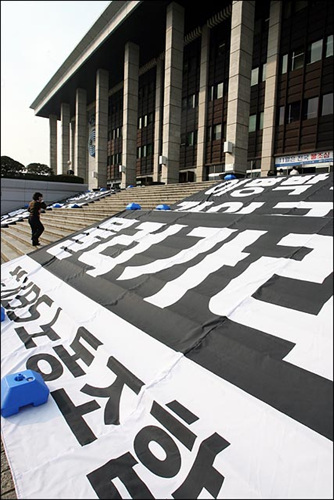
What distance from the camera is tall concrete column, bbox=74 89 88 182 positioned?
31.1 m

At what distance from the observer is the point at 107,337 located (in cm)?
336

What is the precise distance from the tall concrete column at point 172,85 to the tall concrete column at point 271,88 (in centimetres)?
534

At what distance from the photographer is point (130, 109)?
22469mm

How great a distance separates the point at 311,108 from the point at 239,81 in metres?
5.02

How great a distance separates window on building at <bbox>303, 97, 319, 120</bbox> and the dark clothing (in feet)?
53.1

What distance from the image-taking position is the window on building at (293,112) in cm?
1756

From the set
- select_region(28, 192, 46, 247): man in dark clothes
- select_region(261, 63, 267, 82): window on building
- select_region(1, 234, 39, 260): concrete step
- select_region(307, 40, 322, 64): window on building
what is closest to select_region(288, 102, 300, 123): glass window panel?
select_region(307, 40, 322, 64): window on building

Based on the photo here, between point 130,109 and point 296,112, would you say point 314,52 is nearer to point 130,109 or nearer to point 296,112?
point 296,112

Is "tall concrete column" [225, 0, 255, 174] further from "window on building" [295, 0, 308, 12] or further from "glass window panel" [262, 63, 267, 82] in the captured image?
"glass window panel" [262, 63, 267, 82]

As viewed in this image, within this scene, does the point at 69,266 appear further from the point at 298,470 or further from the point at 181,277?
the point at 298,470

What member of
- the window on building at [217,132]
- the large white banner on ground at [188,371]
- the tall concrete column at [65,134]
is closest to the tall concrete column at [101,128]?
the window on building at [217,132]

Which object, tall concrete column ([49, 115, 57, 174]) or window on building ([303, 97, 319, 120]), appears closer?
window on building ([303, 97, 319, 120])

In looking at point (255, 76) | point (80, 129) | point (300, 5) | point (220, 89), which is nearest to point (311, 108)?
point (255, 76)

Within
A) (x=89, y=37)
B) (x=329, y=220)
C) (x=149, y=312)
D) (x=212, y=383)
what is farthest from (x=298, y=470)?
(x=89, y=37)
